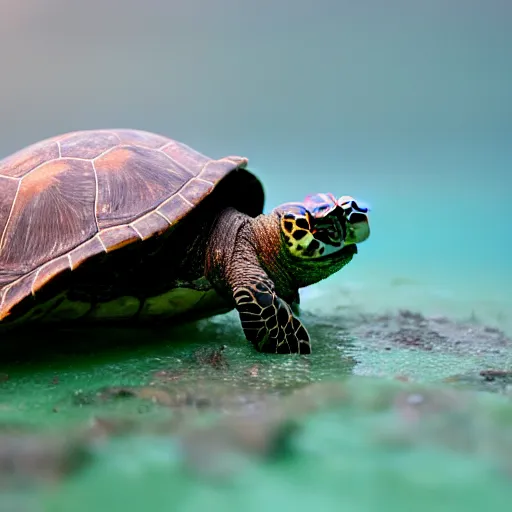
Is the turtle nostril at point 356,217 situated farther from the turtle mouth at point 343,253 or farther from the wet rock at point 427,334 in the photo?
the wet rock at point 427,334

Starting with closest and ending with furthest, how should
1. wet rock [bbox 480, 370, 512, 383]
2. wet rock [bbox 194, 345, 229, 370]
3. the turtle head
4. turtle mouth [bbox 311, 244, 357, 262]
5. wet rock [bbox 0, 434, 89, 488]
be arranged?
wet rock [bbox 0, 434, 89, 488] → wet rock [bbox 480, 370, 512, 383] → wet rock [bbox 194, 345, 229, 370] → the turtle head → turtle mouth [bbox 311, 244, 357, 262]

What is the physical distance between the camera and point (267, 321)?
2273mm

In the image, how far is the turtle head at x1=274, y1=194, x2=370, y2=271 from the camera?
7.91 feet

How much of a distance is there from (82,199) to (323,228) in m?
1.09

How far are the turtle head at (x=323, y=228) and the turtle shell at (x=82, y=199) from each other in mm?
422

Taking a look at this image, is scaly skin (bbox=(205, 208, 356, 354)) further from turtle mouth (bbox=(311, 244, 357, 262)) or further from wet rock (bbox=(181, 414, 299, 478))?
wet rock (bbox=(181, 414, 299, 478))

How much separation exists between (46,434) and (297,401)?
2.40 feet

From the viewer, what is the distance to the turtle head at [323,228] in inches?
95.0

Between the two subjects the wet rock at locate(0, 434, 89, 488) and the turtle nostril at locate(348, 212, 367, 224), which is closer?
the wet rock at locate(0, 434, 89, 488)

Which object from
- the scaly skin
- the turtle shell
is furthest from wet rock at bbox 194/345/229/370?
the turtle shell

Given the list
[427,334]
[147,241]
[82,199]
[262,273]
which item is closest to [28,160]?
[82,199]

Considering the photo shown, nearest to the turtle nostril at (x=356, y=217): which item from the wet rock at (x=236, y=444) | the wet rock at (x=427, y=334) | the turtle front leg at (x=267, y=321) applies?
the turtle front leg at (x=267, y=321)

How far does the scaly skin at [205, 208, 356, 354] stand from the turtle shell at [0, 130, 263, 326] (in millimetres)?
267

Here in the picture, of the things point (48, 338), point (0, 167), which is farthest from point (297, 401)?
point (0, 167)
